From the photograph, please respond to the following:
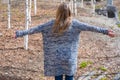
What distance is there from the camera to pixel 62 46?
5613 mm

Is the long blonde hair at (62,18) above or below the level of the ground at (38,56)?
above

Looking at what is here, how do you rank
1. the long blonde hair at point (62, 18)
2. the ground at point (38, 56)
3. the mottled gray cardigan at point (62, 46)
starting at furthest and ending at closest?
1. the ground at point (38, 56)
2. the mottled gray cardigan at point (62, 46)
3. the long blonde hair at point (62, 18)

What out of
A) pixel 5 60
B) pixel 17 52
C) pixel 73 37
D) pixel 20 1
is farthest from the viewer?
pixel 20 1

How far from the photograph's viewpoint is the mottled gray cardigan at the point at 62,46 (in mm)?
5566

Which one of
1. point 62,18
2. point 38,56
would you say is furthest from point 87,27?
point 38,56

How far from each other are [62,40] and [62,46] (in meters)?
0.09

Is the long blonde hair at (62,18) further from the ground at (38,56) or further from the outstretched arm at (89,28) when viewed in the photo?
the ground at (38,56)

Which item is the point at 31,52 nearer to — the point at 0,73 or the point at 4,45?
the point at 4,45

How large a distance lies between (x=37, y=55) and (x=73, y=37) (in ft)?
10.8

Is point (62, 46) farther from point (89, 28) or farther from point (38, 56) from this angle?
point (38, 56)

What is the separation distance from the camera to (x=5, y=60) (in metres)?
8.30

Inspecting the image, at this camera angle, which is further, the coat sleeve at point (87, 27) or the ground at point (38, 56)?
the ground at point (38, 56)

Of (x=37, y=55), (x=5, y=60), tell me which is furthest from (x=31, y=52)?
(x=5, y=60)

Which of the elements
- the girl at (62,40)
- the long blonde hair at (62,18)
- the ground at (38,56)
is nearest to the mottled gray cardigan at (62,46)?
the girl at (62,40)
